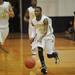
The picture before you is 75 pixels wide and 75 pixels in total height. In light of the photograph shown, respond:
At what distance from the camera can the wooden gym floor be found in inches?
339

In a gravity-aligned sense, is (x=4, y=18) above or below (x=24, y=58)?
above

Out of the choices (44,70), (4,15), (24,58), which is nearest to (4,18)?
(4,15)

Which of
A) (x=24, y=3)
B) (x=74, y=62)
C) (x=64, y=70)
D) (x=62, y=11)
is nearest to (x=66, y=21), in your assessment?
(x=62, y=11)

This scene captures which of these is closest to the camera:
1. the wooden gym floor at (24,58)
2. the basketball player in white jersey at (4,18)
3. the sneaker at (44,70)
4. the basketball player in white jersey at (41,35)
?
the basketball player in white jersey at (41,35)

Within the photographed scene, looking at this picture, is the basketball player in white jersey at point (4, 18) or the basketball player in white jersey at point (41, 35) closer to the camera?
the basketball player in white jersey at point (41, 35)

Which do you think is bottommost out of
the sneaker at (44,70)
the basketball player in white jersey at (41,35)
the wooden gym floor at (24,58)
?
the wooden gym floor at (24,58)

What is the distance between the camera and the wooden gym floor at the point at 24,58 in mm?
8609

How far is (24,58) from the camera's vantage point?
10539 mm

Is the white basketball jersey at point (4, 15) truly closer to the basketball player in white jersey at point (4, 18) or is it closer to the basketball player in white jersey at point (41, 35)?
the basketball player in white jersey at point (4, 18)

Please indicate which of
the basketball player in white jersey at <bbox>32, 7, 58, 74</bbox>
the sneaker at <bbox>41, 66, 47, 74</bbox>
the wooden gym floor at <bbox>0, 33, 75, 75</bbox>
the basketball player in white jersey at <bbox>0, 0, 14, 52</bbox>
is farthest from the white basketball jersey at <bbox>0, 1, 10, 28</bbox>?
the sneaker at <bbox>41, 66, 47, 74</bbox>

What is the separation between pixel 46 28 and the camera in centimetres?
797

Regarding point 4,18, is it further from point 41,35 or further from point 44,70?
point 44,70

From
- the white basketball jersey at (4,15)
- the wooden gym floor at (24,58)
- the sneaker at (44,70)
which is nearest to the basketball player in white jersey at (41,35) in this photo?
the sneaker at (44,70)

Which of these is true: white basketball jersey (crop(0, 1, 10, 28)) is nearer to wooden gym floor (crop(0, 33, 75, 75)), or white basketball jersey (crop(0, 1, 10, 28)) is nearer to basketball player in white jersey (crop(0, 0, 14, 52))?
basketball player in white jersey (crop(0, 0, 14, 52))
